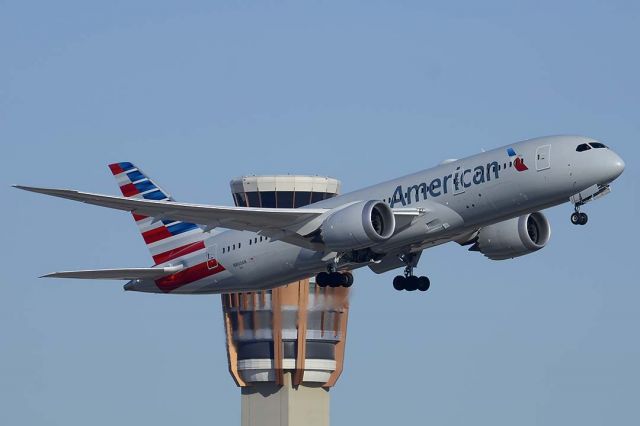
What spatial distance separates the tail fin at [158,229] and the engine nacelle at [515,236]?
14.2 metres

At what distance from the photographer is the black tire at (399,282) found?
244 feet

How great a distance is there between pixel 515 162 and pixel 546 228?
915 centimetres

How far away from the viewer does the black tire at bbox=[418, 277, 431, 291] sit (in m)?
74.2

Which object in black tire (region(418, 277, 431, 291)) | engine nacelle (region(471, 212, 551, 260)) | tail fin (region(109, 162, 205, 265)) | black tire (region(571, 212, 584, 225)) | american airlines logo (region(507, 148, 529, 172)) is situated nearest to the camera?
black tire (region(571, 212, 584, 225))

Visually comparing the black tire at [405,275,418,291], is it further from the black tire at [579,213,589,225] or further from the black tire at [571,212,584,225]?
the black tire at [579,213,589,225]

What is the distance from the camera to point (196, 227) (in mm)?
79000

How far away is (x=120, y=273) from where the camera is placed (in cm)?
7450

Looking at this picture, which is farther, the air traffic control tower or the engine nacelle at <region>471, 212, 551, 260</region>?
the air traffic control tower

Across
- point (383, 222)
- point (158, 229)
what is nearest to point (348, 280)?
point (383, 222)

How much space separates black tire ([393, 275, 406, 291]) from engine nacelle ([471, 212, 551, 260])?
404 centimetres

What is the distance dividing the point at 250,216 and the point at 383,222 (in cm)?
611

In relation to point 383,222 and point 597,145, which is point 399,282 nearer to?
point 383,222

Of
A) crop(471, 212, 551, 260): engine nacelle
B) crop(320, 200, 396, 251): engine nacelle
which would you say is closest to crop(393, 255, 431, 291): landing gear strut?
crop(471, 212, 551, 260): engine nacelle

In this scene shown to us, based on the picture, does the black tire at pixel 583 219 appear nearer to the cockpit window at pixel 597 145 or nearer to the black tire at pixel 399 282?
the cockpit window at pixel 597 145
